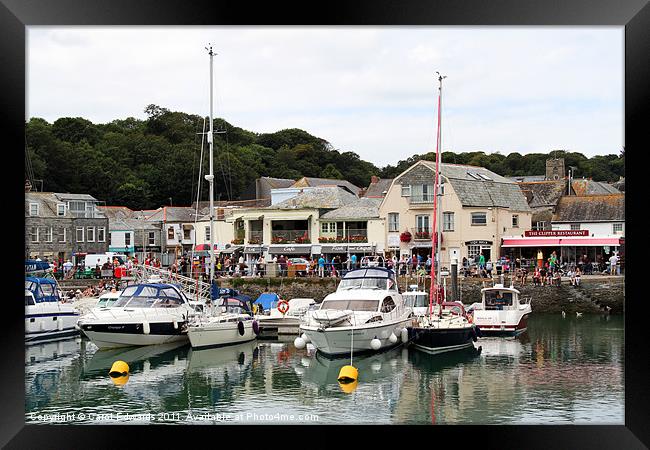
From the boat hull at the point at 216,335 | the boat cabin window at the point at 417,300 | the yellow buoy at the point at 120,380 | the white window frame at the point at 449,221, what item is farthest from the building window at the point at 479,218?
the yellow buoy at the point at 120,380

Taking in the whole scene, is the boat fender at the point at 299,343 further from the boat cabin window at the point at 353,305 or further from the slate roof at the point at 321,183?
the slate roof at the point at 321,183

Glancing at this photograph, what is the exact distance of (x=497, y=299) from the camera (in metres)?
20.4

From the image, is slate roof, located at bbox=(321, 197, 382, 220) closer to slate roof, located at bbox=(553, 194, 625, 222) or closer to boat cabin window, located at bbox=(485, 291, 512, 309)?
slate roof, located at bbox=(553, 194, 625, 222)

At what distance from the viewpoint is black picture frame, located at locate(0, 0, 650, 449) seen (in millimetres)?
6105

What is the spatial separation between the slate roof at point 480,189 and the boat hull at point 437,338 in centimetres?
1308

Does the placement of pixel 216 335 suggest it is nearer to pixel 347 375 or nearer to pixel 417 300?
pixel 347 375

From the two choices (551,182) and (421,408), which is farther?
(551,182)

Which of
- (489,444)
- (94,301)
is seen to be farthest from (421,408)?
(94,301)

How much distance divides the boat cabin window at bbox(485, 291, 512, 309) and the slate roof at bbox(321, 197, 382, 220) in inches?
436

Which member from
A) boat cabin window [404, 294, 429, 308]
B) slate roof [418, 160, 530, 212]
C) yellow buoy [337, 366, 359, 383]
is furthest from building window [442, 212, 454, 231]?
Answer: yellow buoy [337, 366, 359, 383]

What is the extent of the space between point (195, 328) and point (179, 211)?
17293mm
